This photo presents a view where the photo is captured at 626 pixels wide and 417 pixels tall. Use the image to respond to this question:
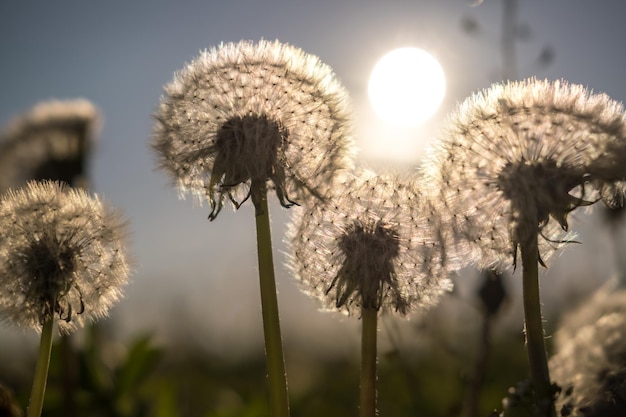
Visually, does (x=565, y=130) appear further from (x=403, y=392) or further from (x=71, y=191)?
(x=403, y=392)

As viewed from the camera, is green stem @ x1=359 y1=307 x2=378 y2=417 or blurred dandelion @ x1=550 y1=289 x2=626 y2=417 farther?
green stem @ x1=359 y1=307 x2=378 y2=417

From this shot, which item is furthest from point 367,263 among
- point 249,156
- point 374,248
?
point 249,156

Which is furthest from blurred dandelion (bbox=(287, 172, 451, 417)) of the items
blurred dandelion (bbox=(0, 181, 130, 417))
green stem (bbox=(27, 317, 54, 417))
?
green stem (bbox=(27, 317, 54, 417))

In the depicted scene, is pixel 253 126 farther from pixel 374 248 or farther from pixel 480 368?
pixel 480 368

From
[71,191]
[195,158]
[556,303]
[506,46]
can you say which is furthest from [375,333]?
[556,303]

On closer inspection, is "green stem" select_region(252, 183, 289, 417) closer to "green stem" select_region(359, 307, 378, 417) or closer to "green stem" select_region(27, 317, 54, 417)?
"green stem" select_region(359, 307, 378, 417)

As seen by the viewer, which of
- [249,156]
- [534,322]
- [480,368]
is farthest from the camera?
[480,368]

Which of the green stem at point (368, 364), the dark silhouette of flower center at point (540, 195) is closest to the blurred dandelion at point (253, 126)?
the green stem at point (368, 364)
